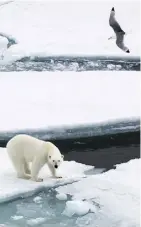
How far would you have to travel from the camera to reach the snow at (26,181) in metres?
2.79

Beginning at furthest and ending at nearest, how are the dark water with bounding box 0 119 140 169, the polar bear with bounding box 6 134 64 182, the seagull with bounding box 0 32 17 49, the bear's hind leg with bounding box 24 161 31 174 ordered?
the seagull with bounding box 0 32 17 49 < the dark water with bounding box 0 119 140 169 < the bear's hind leg with bounding box 24 161 31 174 < the polar bear with bounding box 6 134 64 182

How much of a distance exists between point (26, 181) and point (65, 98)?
158 cm

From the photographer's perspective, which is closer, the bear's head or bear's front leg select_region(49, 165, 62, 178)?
the bear's head

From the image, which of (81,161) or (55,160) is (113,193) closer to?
(55,160)

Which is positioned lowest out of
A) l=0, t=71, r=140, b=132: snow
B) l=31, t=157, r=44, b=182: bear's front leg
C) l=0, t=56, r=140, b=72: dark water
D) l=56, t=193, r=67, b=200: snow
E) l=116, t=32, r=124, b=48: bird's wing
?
l=56, t=193, r=67, b=200: snow

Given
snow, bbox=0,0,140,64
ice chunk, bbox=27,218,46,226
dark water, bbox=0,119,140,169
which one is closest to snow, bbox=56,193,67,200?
ice chunk, bbox=27,218,46,226

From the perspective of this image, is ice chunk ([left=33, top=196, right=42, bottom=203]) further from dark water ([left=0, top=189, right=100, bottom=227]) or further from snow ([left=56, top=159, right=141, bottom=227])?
snow ([left=56, top=159, right=141, bottom=227])

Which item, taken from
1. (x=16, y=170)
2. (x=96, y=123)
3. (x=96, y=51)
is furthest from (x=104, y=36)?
(x=16, y=170)

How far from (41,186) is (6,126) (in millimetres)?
958

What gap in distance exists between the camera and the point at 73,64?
5.34m

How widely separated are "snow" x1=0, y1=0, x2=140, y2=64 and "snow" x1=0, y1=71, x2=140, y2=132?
0.60 metres

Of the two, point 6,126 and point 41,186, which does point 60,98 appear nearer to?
point 6,126

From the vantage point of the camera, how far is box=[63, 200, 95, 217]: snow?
2.61 m

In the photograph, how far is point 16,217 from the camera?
8.48 ft
